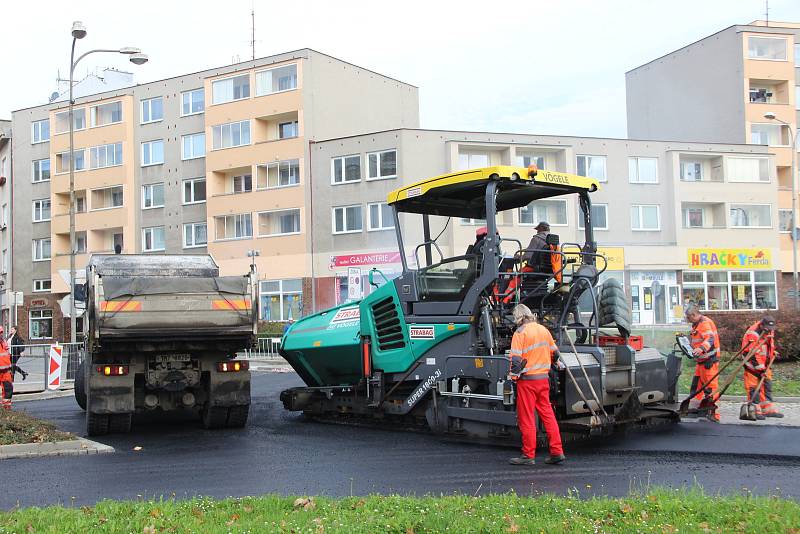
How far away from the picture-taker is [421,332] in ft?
34.6

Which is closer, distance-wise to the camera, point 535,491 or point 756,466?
point 535,491

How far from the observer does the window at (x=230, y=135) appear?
4497 centimetres

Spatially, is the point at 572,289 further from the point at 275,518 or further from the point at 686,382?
the point at 686,382

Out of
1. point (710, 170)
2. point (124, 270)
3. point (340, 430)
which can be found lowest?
point (340, 430)

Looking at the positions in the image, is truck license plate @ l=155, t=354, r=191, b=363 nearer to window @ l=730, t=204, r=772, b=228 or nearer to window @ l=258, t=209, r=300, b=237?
window @ l=258, t=209, r=300, b=237

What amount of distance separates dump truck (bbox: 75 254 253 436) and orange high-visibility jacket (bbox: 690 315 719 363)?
5.96 m

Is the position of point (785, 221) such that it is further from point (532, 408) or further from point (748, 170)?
point (532, 408)

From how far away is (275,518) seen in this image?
598 cm

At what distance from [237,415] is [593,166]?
34656 mm

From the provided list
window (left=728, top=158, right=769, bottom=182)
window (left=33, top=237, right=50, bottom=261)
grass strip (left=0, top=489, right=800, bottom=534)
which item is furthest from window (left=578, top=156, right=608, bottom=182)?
grass strip (left=0, top=489, right=800, bottom=534)

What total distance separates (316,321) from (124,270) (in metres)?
2.92

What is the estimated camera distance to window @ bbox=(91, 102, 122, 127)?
5009 cm

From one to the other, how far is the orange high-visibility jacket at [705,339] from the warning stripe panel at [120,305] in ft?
24.2

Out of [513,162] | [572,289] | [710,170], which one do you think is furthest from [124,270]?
[710,170]
